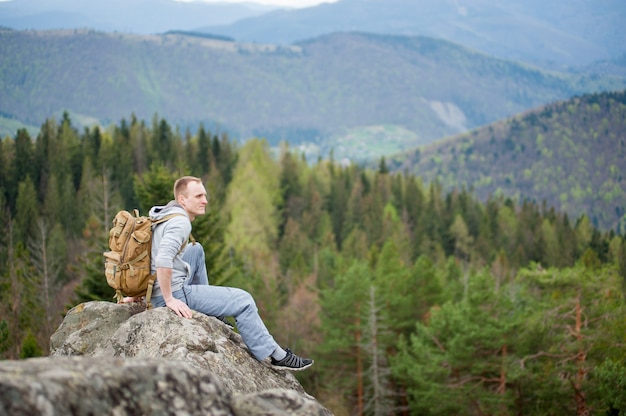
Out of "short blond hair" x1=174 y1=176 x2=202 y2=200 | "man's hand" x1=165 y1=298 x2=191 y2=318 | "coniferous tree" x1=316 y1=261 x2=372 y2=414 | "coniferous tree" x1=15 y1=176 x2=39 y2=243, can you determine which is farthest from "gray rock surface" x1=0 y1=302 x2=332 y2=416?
"coniferous tree" x1=15 y1=176 x2=39 y2=243

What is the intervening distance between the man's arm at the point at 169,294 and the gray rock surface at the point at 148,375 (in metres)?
0.09

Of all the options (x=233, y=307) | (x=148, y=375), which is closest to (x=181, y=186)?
(x=233, y=307)

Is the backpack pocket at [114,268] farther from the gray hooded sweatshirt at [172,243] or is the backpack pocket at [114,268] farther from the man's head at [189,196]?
the man's head at [189,196]

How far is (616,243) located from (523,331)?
10729 centimetres

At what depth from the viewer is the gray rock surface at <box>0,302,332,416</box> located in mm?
4926

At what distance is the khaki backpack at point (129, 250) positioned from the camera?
8391 millimetres

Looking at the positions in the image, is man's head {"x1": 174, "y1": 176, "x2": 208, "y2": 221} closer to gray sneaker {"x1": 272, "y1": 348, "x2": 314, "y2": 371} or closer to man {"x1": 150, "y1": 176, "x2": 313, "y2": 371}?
man {"x1": 150, "y1": 176, "x2": 313, "y2": 371}

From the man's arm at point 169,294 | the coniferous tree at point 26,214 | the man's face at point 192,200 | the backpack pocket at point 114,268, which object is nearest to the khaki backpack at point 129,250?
the backpack pocket at point 114,268

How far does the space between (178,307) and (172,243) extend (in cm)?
75

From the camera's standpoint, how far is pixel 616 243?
133m

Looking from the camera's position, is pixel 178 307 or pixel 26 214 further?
pixel 26 214

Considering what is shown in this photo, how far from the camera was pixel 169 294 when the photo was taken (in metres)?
8.20

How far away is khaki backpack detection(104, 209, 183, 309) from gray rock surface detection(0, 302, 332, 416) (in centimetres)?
54

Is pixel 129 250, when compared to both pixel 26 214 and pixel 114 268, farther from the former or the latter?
pixel 26 214
